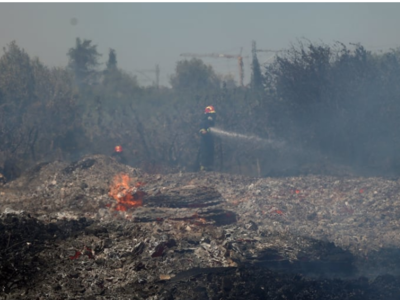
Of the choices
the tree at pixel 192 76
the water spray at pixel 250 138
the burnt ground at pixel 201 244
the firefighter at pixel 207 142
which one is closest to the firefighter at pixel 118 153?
the firefighter at pixel 207 142

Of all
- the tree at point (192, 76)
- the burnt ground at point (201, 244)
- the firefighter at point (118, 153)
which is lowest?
the burnt ground at point (201, 244)

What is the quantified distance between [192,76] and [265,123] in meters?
→ 16.6

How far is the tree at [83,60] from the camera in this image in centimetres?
4084

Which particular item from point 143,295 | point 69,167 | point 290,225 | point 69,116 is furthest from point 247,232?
point 69,116

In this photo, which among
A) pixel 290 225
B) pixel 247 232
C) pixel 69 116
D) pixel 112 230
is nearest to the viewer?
pixel 112 230

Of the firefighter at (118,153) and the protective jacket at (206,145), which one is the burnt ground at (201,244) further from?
the firefighter at (118,153)

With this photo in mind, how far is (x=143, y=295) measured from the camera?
6.54 m

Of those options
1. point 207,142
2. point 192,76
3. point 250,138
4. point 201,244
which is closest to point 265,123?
point 250,138

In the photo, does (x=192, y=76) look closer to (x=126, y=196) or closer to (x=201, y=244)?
(x=126, y=196)

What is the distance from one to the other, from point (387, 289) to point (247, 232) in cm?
311

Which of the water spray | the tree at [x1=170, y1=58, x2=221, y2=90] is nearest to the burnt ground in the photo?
the water spray

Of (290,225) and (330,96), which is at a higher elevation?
(330,96)

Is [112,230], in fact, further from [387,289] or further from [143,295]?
[387,289]

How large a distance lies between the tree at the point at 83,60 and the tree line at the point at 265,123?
509 inches
